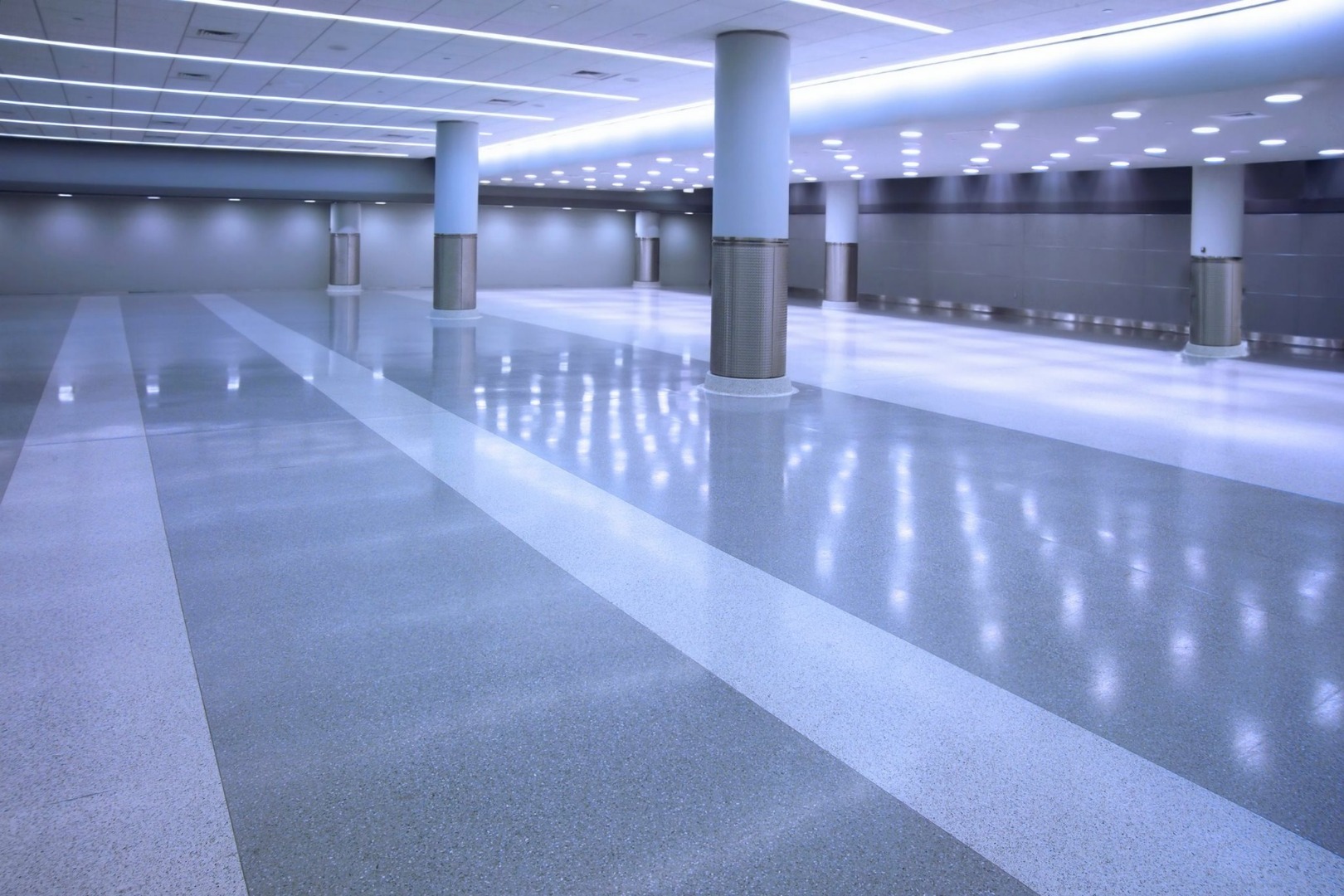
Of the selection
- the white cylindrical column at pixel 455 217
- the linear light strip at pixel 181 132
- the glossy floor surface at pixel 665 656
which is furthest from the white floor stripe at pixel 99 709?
the linear light strip at pixel 181 132

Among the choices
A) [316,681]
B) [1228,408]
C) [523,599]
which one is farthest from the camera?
[1228,408]

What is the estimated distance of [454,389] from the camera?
63.0ft

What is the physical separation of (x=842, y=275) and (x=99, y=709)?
130 ft

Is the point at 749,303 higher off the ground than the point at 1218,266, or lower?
lower

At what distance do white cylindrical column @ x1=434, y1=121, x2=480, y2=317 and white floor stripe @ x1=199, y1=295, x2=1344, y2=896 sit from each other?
2402 cm

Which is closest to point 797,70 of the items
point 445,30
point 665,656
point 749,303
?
point 749,303

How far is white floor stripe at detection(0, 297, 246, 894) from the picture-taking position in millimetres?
→ 4762

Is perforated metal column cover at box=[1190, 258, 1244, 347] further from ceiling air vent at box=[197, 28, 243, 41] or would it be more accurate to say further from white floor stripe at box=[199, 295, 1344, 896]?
ceiling air vent at box=[197, 28, 243, 41]

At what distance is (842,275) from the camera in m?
43.7

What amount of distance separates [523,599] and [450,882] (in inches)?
147

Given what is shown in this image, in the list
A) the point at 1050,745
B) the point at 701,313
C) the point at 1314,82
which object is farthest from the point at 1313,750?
the point at 701,313

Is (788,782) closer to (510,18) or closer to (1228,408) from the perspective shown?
(510,18)

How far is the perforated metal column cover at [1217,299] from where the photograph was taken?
89.1ft

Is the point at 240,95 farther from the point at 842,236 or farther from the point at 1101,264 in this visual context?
the point at 1101,264
